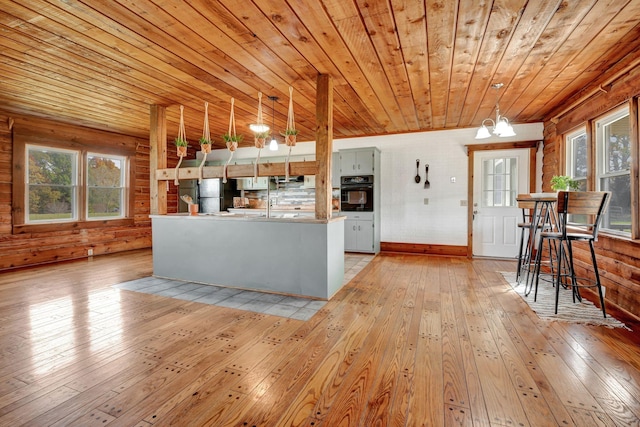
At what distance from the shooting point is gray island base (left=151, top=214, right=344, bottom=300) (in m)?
3.39

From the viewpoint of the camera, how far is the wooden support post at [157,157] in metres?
4.38

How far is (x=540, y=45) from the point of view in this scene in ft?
9.32

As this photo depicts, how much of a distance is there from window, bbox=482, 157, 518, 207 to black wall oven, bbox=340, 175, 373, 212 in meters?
2.15

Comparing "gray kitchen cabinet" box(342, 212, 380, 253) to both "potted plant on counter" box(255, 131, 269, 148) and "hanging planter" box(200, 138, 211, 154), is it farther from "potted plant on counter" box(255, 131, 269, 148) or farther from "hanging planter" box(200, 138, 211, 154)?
"hanging planter" box(200, 138, 211, 154)

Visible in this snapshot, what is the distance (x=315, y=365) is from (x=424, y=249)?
467 cm

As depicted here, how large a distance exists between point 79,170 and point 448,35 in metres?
6.52

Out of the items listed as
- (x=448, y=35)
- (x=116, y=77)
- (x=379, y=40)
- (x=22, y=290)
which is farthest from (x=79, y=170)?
(x=448, y=35)

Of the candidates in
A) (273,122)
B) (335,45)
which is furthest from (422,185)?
(335,45)

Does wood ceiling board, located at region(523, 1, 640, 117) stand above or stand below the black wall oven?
above

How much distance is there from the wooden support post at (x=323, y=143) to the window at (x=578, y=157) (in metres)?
3.38

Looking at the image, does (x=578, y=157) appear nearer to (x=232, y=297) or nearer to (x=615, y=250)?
(x=615, y=250)

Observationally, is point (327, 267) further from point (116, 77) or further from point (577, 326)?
point (116, 77)

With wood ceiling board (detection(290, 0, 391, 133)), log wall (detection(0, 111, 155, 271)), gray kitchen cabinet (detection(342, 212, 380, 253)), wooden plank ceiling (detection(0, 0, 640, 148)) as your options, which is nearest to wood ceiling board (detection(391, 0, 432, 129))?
wooden plank ceiling (detection(0, 0, 640, 148))

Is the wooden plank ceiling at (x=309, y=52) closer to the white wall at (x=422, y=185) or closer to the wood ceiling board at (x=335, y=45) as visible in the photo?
the wood ceiling board at (x=335, y=45)
